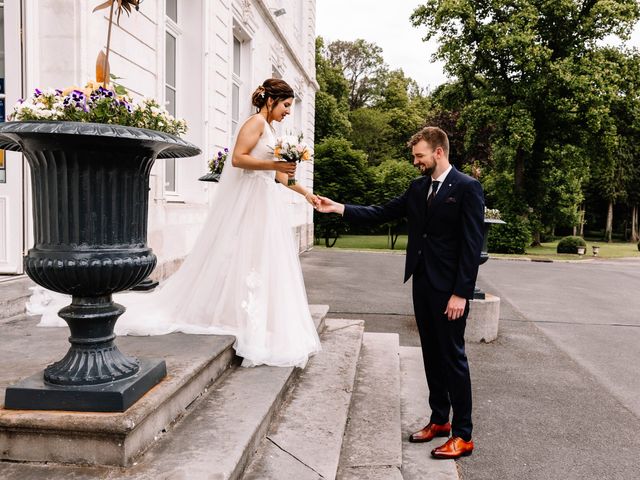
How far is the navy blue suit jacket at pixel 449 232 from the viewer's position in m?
3.42

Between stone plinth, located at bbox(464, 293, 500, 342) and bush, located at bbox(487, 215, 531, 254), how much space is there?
18664 mm

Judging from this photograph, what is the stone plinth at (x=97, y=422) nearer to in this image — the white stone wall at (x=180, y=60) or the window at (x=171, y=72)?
the white stone wall at (x=180, y=60)

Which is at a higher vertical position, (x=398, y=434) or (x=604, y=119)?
(x=604, y=119)

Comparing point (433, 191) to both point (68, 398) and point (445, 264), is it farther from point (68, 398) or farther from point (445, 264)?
point (68, 398)

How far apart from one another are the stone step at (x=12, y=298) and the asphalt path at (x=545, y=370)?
3720 mm

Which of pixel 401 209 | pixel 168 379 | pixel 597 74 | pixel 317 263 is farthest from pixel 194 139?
pixel 597 74

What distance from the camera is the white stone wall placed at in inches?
215

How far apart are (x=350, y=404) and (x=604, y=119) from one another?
23906 mm

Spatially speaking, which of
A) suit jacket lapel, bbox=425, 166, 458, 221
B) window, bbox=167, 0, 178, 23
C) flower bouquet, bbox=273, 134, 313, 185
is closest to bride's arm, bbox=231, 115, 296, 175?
flower bouquet, bbox=273, 134, 313, 185

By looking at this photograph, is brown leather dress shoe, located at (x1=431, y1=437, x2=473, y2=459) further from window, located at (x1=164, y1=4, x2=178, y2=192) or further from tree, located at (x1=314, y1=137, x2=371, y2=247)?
tree, located at (x1=314, y1=137, x2=371, y2=247)

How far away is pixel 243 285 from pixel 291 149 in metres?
1.12

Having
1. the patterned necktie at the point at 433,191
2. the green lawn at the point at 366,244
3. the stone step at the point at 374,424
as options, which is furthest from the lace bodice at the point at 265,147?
the green lawn at the point at 366,244

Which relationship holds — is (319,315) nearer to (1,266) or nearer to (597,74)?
(1,266)

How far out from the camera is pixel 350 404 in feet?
13.6
